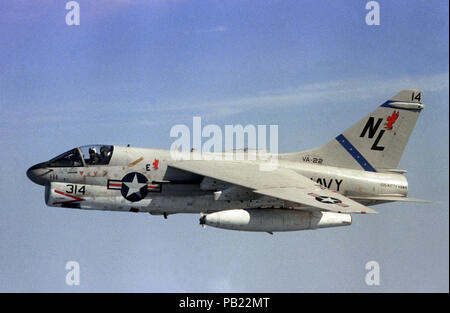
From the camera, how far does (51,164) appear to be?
17531 millimetres

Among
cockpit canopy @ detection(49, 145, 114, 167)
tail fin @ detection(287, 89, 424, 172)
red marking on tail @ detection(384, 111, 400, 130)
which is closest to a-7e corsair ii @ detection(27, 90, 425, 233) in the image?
cockpit canopy @ detection(49, 145, 114, 167)

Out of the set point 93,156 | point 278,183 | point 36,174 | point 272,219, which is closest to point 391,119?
point 278,183

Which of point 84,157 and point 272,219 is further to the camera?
point 84,157

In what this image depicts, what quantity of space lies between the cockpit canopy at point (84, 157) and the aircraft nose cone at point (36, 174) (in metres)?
0.31

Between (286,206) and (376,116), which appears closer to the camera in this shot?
(286,206)

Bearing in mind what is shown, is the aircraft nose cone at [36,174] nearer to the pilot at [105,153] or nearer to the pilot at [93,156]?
the pilot at [93,156]

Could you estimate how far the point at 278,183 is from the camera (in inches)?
674

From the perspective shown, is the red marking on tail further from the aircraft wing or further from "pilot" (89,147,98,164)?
"pilot" (89,147,98,164)

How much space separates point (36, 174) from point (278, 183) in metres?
6.77

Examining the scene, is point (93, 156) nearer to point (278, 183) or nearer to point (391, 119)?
point (278, 183)

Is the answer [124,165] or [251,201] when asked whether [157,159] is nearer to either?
[124,165]

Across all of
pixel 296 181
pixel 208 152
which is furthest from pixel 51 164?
pixel 296 181

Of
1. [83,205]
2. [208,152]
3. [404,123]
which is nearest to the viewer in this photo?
[83,205]

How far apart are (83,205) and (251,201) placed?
4726mm
